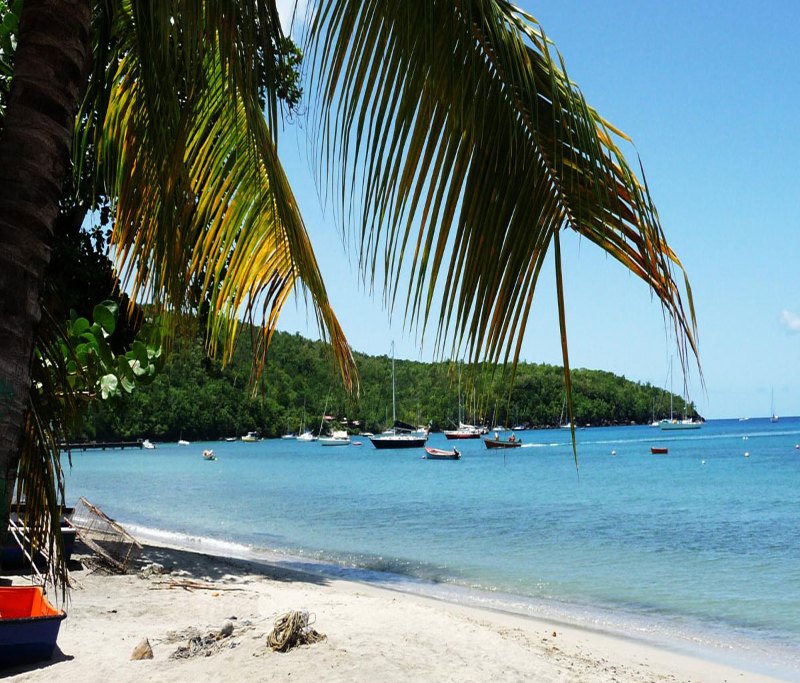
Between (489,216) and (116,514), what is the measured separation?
3340cm

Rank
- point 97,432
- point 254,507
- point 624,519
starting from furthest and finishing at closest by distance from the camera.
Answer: point 97,432, point 254,507, point 624,519

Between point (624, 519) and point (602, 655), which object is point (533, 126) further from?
point (624, 519)

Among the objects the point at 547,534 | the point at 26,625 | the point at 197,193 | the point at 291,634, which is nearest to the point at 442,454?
the point at 547,534

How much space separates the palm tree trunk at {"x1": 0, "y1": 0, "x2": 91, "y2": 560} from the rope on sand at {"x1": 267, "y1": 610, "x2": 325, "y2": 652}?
6.73m

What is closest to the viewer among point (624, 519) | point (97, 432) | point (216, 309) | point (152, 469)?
point (216, 309)

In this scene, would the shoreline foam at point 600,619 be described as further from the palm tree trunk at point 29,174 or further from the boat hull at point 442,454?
the boat hull at point 442,454

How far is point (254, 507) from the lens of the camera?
117ft

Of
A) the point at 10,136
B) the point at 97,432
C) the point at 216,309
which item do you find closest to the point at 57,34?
the point at 10,136

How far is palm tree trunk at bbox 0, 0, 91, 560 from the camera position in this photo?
5.85 ft

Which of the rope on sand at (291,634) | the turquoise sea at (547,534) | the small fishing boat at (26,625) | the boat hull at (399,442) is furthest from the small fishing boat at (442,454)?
the small fishing boat at (26,625)

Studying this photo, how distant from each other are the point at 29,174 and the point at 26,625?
642 centimetres

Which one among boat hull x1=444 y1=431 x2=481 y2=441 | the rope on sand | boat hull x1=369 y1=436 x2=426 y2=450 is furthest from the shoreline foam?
boat hull x1=444 y1=431 x2=481 y2=441

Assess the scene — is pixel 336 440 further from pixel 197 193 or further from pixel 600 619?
pixel 197 193

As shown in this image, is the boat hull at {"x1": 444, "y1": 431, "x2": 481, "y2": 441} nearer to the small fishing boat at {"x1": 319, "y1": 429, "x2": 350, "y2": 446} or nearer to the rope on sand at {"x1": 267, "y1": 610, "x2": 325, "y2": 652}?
the small fishing boat at {"x1": 319, "y1": 429, "x2": 350, "y2": 446}
